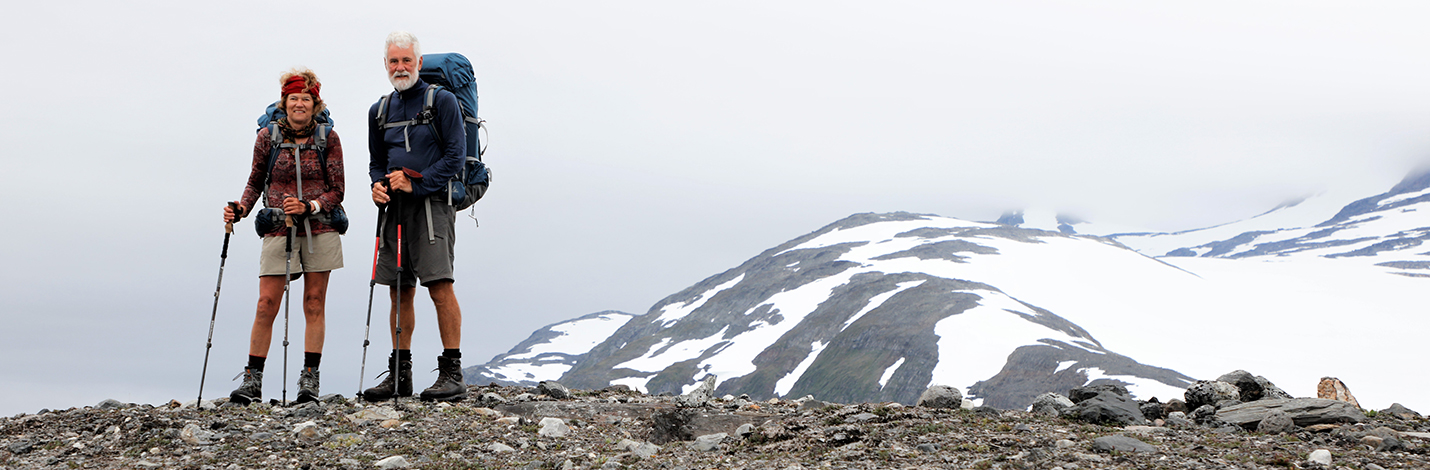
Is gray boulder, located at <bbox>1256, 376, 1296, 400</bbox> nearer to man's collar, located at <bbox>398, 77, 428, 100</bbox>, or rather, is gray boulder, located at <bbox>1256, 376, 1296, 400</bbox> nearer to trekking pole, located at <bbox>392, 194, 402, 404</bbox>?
trekking pole, located at <bbox>392, 194, 402, 404</bbox>

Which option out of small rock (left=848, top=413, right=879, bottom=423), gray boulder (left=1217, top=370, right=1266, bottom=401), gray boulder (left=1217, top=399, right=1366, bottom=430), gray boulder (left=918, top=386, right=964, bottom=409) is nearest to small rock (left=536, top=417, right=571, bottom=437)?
small rock (left=848, top=413, right=879, bottom=423)

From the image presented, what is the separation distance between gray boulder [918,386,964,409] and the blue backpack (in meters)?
5.14

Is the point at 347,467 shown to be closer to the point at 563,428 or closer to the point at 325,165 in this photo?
the point at 563,428

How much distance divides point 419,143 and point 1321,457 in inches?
312

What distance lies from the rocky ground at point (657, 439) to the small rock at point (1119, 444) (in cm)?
2

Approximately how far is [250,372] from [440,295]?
2199 mm

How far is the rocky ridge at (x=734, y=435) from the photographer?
6.59 metres

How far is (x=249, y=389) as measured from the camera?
352 inches

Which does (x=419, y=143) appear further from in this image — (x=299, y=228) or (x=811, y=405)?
(x=811, y=405)

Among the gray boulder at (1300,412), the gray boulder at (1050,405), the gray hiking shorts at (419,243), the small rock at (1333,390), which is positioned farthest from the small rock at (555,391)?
the small rock at (1333,390)

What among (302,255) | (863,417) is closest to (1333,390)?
(863,417)

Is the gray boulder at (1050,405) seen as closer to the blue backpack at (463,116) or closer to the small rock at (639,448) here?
the small rock at (639,448)

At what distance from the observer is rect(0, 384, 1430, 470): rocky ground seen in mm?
6543

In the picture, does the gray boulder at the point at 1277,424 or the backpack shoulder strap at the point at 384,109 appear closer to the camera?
the gray boulder at the point at 1277,424
